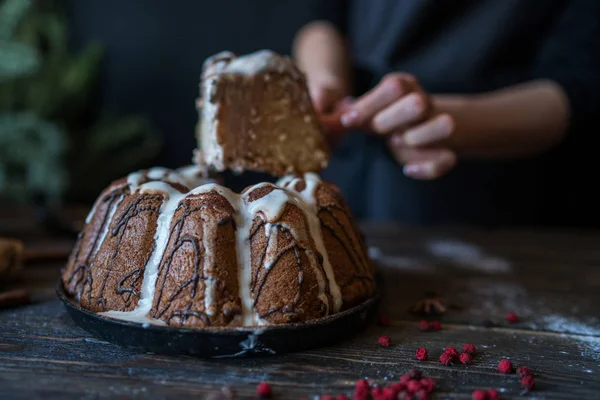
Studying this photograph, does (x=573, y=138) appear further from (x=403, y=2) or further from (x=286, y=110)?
(x=286, y=110)

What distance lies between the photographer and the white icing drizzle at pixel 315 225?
4.16 ft

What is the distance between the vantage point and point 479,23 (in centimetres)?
254

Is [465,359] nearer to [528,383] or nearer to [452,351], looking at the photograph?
[452,351]

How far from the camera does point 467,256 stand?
223 cm

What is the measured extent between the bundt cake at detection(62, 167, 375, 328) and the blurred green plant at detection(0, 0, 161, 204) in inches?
86.7

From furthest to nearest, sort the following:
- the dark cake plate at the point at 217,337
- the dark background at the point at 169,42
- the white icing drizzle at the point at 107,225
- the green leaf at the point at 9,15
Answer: the dark background at the point at 169,42 < the green leaf at the point at 9,15 < the white icing drizzle at the point at 107,225 < the dark cake plate at the point at 217,337

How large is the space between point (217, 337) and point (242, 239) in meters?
0.23

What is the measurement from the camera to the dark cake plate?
109 centimetres

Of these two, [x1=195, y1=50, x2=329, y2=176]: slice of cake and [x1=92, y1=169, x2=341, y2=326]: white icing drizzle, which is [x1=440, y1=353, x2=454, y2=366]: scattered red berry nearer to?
[x1=92, y1=169, x2=341, y2=326]: white icing drizzle

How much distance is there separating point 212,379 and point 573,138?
187cm

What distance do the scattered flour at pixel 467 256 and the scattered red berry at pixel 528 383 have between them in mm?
991

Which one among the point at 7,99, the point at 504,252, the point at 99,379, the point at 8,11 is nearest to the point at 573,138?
the point at 504,252

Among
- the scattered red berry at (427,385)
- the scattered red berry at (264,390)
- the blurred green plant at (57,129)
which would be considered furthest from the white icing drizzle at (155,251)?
the blurred green plant at (57,129)

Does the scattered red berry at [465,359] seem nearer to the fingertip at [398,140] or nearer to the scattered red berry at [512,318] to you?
the scattered red berry at [512,318]
